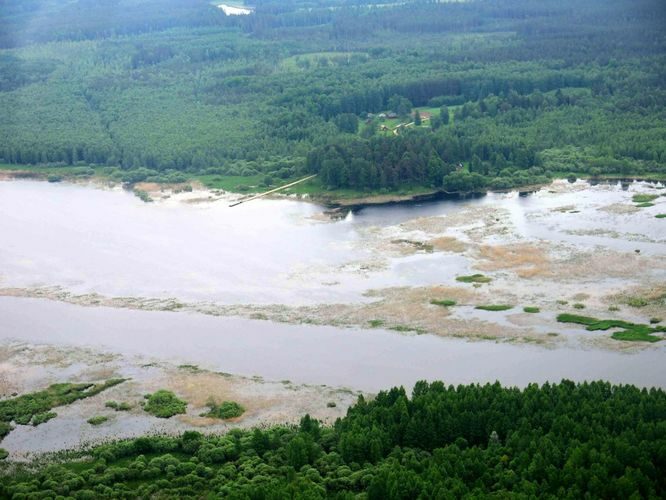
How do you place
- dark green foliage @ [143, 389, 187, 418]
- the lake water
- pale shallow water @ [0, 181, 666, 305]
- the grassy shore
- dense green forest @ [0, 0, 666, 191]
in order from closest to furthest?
dark green foliage @ [143, 389, 187, 418]
the lake water
pale shallow water @ [0, 181, 666, 305]
the grassy shore
dense green forest @ [0, 0, 666, 191]

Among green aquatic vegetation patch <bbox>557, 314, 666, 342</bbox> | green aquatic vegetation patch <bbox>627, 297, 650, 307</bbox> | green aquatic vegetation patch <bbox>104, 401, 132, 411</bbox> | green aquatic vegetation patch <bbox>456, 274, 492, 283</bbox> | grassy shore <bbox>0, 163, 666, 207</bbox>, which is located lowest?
green aquatic vegetation patch <bbox>104, 401, 132, 411</bbox>

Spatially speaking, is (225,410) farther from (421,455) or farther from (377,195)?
(377,195)

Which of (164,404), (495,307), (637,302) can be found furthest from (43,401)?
(637,302)

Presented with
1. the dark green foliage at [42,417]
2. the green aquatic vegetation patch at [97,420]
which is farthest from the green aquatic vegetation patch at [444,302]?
the dark green foliage at [42,417]

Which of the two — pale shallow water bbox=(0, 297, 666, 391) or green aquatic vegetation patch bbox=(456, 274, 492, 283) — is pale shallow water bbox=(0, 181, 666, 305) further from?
pale shallow water bbox=(0, 297, 666, 391)

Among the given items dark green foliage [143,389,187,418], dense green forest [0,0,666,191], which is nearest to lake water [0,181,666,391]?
dark green foliage [143,389,187,418]

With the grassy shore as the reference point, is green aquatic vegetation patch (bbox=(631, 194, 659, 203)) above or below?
above

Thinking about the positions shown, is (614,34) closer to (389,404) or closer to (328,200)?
(328,200)
